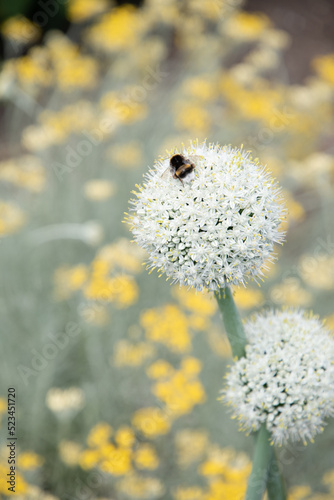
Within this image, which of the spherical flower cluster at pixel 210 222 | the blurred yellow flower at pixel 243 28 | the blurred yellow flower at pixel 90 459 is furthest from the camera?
the blurred yellow flower at pixel 243 28

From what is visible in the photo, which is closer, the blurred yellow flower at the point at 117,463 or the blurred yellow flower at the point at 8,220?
the blurred yellow flower at the point at 117,463

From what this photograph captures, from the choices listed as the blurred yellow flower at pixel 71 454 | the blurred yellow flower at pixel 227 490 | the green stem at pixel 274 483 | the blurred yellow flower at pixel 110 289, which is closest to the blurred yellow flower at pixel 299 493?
the blurred yellow flower at pixel 227 490

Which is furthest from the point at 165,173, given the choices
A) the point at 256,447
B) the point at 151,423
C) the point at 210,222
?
the point at 151,423

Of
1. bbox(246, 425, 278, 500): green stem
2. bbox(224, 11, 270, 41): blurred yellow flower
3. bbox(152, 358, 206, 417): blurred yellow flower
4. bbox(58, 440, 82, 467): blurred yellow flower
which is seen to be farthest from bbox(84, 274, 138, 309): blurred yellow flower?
bbox(224, 11, 270, 41): blurred yellow flower

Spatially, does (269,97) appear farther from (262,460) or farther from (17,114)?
(262,460)

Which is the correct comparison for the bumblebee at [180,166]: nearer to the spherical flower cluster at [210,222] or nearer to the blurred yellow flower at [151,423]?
the spherical flower cluster at [210,222]

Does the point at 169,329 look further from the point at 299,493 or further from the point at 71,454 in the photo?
the point at 299,493
